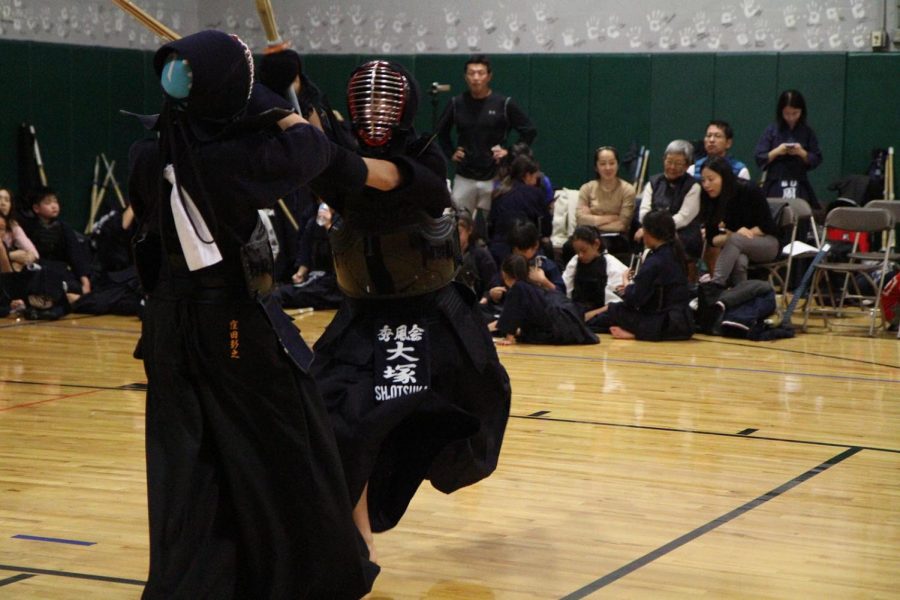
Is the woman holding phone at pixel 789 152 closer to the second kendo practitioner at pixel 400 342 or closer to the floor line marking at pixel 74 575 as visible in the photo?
the second kendo practitioner at pixel 400 342

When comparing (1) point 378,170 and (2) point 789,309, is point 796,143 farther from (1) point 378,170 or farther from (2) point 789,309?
(1) point 378,170

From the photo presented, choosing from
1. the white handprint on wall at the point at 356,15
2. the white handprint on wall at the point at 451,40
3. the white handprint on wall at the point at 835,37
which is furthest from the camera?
the white handprint on wall at the point at 356,15

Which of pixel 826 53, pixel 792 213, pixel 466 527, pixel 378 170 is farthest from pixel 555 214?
pixel 378 170

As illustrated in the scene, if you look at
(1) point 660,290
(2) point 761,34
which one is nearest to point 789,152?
(2) point 761,34

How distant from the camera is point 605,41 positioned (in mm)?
15359

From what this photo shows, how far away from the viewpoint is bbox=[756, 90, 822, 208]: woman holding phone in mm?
12969

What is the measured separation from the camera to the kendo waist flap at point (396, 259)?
4.34 metres

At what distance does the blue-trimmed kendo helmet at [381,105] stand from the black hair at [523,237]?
20.8 feet

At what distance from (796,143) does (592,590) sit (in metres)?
9.54

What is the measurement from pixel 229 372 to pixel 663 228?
7339mm

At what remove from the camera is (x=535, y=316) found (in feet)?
33.8

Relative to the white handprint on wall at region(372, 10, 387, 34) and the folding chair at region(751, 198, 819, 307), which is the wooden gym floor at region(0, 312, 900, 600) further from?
the white handprint on wall at region(372, 10, 387, 34)

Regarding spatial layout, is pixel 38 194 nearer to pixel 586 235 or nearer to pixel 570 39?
pixel 586 235

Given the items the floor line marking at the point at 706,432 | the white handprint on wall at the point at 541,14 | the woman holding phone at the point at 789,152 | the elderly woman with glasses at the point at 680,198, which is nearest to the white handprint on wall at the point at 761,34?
the woman holding phone at the point at 789,152
